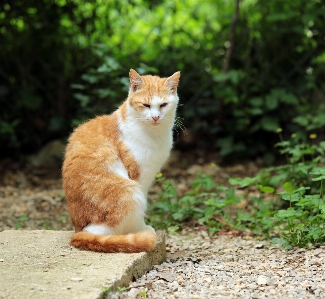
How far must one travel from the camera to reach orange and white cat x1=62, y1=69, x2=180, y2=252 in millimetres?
3527

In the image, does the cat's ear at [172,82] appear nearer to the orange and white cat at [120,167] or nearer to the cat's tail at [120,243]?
the orange and white cat at [120,167]

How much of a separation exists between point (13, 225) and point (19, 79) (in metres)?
3.01

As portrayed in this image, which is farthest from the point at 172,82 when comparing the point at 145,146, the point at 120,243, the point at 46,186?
the point at 46,186

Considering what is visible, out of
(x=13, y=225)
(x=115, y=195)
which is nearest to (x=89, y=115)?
(x=13, y=225)

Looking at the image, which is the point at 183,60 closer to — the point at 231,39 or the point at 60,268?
the point at 231,39

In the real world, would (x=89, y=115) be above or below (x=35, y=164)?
above

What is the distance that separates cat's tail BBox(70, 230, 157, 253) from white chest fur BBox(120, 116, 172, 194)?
0.46 m

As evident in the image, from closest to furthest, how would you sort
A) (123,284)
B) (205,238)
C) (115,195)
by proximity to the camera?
(123,284) < (115,195) < (205,238)

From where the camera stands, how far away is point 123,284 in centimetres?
307

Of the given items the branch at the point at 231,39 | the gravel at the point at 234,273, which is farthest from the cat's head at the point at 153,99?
the branch at the point at 231,39

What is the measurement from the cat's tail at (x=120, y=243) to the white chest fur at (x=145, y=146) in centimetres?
46

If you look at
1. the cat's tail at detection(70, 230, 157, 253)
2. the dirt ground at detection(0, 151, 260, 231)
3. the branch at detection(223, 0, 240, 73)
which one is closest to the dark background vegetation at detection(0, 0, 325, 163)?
the branch at detection(223, 0, 240, 73)

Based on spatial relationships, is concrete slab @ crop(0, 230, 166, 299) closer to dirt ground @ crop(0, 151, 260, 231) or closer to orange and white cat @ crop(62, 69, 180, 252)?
orange and white cat @ crop(62, 69, 180, 252)

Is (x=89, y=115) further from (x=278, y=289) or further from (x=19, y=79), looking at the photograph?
(x=278, y=289)
